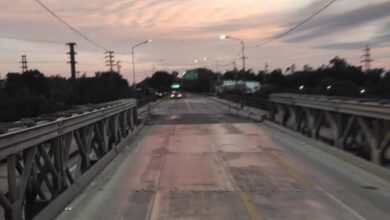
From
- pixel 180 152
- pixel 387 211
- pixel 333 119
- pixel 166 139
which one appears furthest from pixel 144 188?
pixel 166 139

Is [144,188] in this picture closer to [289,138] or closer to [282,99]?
[289,138]

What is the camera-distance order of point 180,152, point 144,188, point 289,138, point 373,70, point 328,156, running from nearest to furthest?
point 144,188
point 328,156
point 180,152
point 289,138
point 373,70

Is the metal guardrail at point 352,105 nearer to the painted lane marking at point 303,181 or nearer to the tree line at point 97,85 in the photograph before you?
the painted lane marking at point 303,181

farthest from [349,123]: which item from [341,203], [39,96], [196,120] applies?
[39,96]

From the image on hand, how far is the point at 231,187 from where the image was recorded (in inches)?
507

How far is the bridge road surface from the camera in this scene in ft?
33.7

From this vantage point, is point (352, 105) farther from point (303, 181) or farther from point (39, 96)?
point (39, 96)

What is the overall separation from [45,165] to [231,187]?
4278mm

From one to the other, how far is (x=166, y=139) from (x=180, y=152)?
17.3ft

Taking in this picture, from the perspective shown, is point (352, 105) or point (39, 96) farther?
point (39, 96)

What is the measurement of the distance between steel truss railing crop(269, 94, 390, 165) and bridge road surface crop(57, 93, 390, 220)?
2.80 feet

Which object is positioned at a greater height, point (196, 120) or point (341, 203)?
point (341, 203)

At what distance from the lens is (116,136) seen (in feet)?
67.9

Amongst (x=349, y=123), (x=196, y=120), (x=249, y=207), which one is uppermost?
(x=349, y=123)
